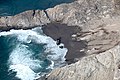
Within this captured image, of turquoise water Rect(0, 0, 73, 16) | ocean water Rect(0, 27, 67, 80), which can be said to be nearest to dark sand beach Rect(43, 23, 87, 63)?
ocean water Rect(0, 27, 67, 80)

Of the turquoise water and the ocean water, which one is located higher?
the turquoise water

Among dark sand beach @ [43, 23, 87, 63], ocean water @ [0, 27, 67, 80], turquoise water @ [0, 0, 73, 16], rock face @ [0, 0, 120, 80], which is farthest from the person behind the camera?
turquoise water @ [0, 0, 73, 16]

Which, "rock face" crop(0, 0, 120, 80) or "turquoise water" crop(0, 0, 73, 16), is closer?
"rock face" crop(0, 0, 120, 80)

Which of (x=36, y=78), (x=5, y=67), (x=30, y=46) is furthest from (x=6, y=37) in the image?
(x=36, y=78)

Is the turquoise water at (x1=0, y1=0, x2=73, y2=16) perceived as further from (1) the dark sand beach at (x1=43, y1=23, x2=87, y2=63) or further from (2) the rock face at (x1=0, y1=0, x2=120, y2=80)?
(1) the dark sand beach at (x1=43, y1=23, x2=87, y2=63)

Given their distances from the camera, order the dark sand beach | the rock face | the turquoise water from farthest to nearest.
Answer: the turquoise water < the dark sand beach < the rock face

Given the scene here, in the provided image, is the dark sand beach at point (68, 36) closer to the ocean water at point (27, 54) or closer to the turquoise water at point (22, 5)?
the ocean water at point (27, 54)
